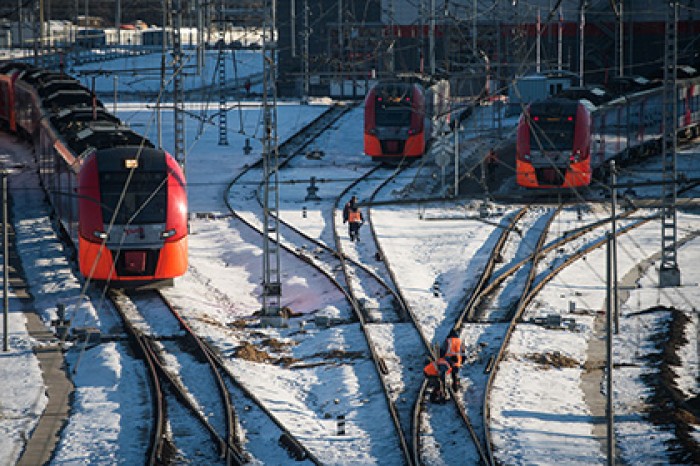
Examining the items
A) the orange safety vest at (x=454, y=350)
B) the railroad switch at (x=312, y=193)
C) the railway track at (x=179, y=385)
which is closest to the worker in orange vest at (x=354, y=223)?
the railroad switch at (x=312, y=193)

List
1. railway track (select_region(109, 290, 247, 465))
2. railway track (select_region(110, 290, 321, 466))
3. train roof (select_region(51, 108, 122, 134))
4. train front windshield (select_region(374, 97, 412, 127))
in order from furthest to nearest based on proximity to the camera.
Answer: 1. train front windshield (select_region(374, 97, 412, 127))
2. train roof (select_region(51, 108, 122, 134))
3. railway track (select_region(109, 290, 247, 465))
4. railway track (select_region(110, 290, 321, 466))

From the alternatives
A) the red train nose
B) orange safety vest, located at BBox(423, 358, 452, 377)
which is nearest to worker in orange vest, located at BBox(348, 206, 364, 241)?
the red train nose

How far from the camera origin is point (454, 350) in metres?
21.1

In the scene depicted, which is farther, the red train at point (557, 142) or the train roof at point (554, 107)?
the train roof at point (554, 107)

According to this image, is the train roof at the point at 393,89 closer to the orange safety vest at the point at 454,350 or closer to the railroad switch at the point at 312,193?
the railroad switch at the point at 312,193

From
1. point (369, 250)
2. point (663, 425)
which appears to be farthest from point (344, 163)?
point (663, 425)

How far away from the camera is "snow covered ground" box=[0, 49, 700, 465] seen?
738 inches

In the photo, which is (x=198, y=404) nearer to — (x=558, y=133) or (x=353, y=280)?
(x=353, y=280)

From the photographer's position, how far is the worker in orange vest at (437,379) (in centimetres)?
2036

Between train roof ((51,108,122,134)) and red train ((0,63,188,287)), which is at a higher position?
train roof ((51,108,122,134))

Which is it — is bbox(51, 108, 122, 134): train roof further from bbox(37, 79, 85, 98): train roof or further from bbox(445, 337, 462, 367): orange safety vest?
bbox(445, 337, 462, 367): orange safety vest

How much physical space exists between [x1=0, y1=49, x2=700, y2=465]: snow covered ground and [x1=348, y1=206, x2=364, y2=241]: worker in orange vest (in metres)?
0.92

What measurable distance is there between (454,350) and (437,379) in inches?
36.7

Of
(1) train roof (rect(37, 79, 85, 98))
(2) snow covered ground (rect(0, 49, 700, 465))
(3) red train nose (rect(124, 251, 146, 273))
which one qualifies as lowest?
(2) snow covered ground (rect(0, 49, 700, 465))
